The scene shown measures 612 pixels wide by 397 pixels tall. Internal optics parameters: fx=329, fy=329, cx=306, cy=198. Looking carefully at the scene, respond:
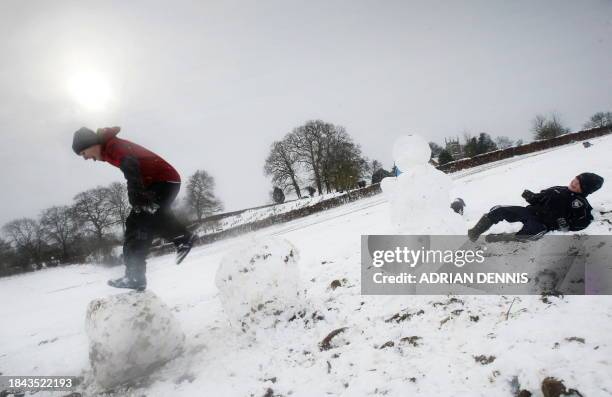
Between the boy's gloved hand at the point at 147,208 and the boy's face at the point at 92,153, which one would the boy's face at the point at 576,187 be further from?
the boy's face at the point at 92,153

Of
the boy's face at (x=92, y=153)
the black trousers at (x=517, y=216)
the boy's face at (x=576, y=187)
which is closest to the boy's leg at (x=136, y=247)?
the boy's face at (x=92, y=153)

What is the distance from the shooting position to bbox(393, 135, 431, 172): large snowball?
418cm

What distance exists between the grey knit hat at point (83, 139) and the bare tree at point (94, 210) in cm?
5022

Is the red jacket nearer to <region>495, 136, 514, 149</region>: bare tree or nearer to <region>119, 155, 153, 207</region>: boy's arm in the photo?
<region>119, 155, 153, 207</region>: boy's arm

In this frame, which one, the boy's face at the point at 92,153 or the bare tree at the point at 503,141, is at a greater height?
the bare tree at the point at 503,141

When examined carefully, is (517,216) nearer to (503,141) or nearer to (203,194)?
(203,194)

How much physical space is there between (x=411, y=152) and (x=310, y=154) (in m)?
42.1

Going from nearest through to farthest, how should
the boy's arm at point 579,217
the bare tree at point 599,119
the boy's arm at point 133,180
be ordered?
the boy's arm at point 133,180
the boy's arm at point 579,217
the bare tree at point 599,119

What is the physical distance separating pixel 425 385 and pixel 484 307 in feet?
3.65

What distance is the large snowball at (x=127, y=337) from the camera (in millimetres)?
3027

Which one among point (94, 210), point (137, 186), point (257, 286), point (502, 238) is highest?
point (94, 210)

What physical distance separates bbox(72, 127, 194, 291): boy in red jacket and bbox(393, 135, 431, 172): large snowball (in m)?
2.90

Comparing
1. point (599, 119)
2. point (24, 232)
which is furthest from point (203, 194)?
point (599, 119)

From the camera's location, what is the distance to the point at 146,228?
151 inches
